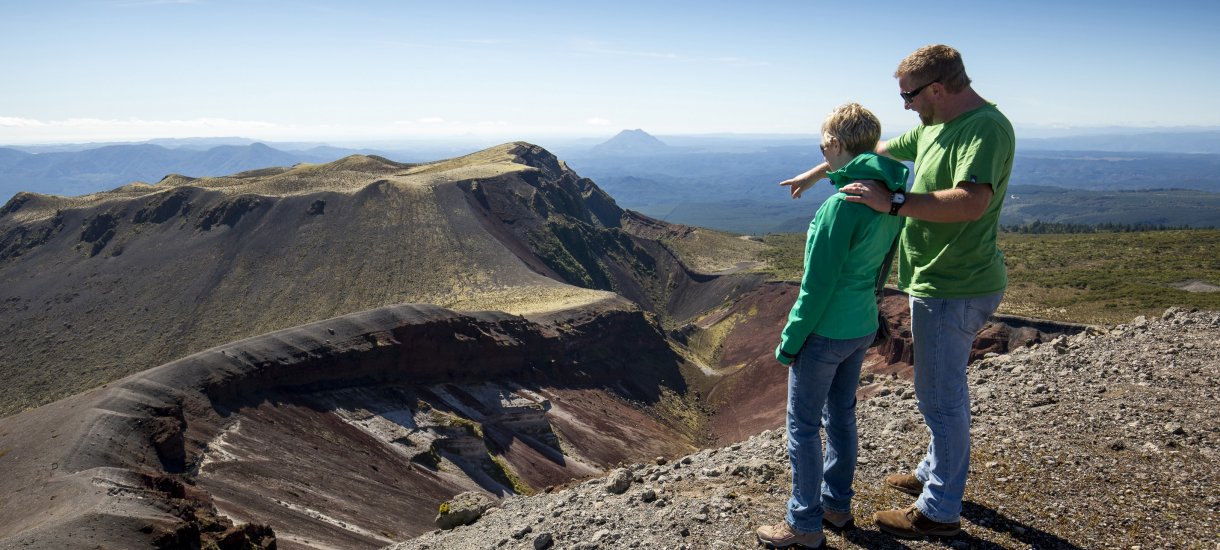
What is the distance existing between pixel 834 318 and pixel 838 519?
1.93m

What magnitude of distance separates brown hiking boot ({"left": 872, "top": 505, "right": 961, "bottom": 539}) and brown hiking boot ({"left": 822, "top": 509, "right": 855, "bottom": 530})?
0.28 m

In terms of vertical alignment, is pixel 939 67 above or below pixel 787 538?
above

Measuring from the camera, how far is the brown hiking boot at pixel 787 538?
5.80m

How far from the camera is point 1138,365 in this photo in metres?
9.38

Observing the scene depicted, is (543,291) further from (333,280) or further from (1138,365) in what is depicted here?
(1138,365)

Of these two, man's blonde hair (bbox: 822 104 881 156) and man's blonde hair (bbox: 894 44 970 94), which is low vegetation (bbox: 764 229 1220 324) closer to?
man's blonde hair (bbox: 894 44 970 94)

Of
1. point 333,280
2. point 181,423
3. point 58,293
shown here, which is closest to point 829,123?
point 181,423

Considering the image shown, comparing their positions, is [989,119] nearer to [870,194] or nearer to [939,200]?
[939,200]

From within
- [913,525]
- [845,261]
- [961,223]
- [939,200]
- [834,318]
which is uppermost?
[939,200]

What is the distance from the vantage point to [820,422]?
19.2 ft

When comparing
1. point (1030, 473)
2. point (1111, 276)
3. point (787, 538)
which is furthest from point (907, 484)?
point (1111, 276)

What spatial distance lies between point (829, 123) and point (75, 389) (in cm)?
5280

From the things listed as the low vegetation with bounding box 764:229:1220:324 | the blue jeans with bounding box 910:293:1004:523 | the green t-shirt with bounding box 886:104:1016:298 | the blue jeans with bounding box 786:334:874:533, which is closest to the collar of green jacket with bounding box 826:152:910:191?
the green t-shirt with bounding box 886:104:1016:298

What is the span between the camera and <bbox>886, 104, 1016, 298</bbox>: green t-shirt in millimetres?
5047
